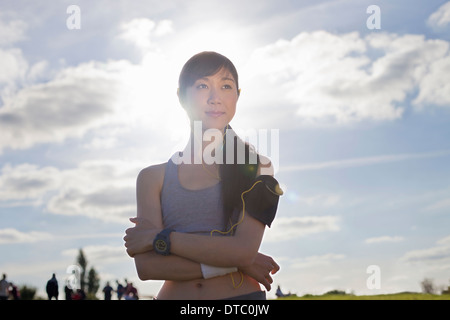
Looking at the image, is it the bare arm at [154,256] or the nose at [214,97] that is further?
the nose at [214,97]

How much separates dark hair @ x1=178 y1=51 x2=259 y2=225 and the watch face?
48 cm

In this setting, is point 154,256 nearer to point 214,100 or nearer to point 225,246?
point 225,246

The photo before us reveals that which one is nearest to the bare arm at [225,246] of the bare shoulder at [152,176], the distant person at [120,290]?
the bare shoulder at [152,176]

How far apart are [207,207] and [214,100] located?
832mm

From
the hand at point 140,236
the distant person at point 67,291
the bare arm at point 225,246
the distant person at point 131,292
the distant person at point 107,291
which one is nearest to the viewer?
the bare arm at point 225,246

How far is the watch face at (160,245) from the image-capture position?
373cm

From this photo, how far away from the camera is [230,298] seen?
3.61 m

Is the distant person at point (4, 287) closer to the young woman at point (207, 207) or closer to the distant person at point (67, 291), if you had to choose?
the distant person at point (67, 291)

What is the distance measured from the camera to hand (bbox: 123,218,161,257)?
3.84 m

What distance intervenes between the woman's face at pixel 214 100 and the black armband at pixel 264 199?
0.62m
